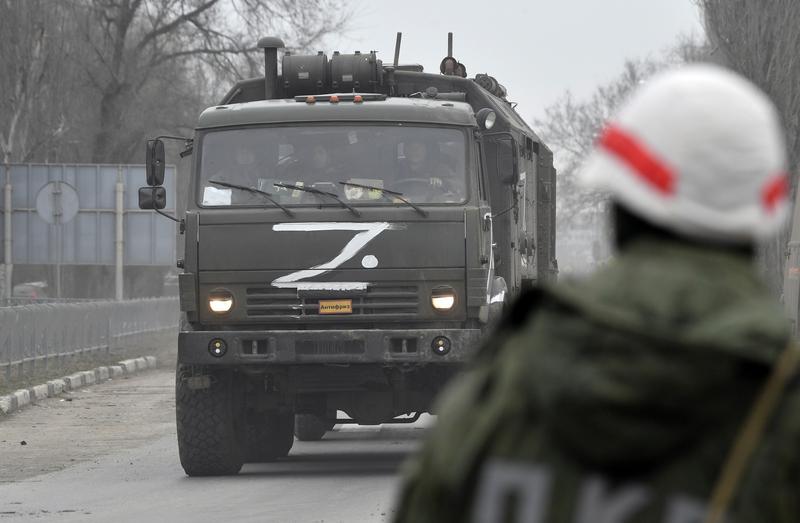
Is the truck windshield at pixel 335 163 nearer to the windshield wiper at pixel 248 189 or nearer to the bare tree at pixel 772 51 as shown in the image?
the windshield wiper at pixel 248 189

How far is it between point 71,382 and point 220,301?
1059cm

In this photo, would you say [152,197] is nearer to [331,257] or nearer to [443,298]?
[331,257]

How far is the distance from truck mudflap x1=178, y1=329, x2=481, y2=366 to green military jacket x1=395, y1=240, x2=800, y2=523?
9.31 m

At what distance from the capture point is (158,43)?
4634cm

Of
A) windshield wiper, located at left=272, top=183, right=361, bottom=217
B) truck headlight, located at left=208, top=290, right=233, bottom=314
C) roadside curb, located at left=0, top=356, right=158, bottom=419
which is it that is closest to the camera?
windshield wiper, located at left=272, top=183, right=361, bottom=217

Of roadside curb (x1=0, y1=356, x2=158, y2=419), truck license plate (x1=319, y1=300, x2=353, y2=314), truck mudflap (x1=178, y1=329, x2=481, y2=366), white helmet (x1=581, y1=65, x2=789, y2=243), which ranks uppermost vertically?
white helmet (x1=581, y1=65, x2=789, y2=243)

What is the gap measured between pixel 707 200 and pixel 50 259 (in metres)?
30.5

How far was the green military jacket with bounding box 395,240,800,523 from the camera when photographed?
1.90 m

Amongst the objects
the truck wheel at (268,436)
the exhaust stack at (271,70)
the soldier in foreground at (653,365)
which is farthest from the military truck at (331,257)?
the soldier in foreground at (653,365)

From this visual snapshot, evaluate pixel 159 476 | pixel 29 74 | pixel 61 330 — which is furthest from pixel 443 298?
pixel 29 74

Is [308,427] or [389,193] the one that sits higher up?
[389,193]

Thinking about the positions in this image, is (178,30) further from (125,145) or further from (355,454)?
(355,454)

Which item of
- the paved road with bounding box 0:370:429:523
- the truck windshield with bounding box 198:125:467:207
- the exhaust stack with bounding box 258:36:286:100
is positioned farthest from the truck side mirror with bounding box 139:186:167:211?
the paved road with bounding box 0:370:429:523

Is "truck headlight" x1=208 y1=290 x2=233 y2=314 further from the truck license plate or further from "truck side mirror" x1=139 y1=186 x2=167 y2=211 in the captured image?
"truck side mirror" x1=139 y1=186 x2=167 y2=211
